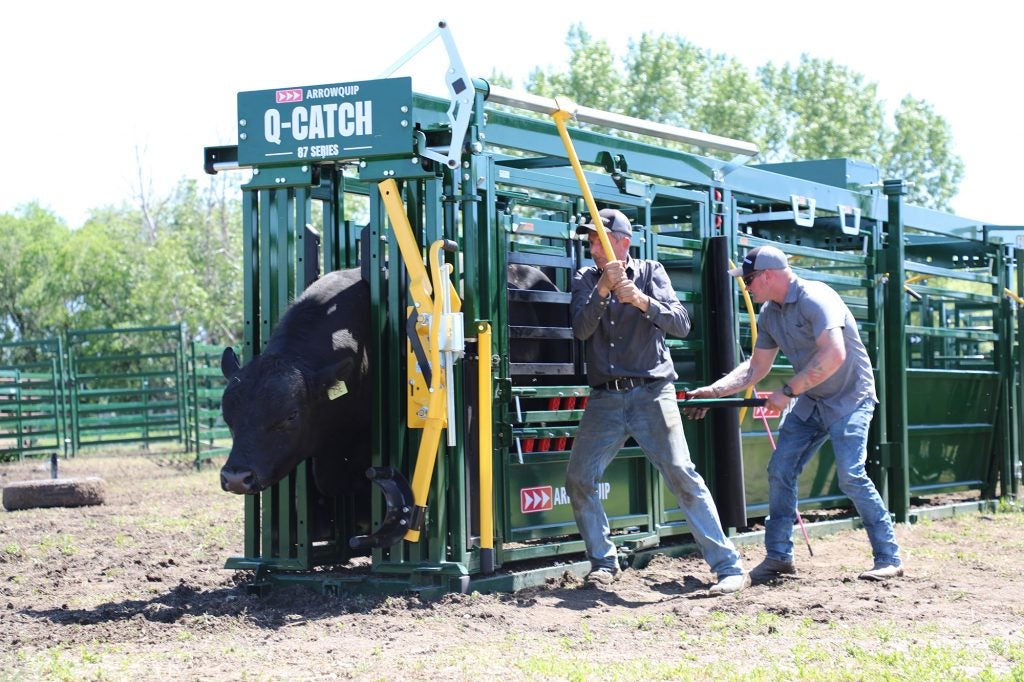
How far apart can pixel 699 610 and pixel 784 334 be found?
204cm

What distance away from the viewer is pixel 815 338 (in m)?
7.39

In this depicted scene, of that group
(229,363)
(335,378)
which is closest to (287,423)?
(335,378)

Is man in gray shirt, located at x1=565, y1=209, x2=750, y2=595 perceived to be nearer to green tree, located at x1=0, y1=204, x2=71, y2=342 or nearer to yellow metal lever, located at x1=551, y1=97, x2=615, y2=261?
yellow metal lever, located at x1=551, y1=97, x2=615, y2=261

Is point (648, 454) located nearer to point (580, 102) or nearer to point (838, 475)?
point (838, 475)

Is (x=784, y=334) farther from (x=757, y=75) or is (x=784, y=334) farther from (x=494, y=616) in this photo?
(x=757, y=75)

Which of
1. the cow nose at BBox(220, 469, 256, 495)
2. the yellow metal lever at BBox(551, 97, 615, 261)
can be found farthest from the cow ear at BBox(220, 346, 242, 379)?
the yellow metal lever at BBox(551, 97, 615, 261)

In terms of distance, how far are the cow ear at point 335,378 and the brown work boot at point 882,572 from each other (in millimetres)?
3271

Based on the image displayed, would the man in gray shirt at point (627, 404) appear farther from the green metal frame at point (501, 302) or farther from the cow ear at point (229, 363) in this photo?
the cow ear at point (229, 363)

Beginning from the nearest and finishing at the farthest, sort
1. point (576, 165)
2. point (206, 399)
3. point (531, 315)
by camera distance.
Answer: point (576, 165), point (531, 315), point (206, 399)

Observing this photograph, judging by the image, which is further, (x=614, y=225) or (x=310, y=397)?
(x=614, y=225)

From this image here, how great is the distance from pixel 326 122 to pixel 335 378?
1456 mm

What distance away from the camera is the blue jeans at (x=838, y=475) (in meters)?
7.38

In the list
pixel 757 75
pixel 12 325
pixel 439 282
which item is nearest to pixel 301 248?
pixel 439 282

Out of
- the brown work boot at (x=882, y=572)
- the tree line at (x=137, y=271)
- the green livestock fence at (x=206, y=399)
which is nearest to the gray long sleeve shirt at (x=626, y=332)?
the brown work boot at (x=882, y=572)
